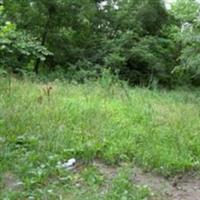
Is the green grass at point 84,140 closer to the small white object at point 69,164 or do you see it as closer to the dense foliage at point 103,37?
the small white object at point 69,164

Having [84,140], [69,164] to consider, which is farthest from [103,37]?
[69,164]

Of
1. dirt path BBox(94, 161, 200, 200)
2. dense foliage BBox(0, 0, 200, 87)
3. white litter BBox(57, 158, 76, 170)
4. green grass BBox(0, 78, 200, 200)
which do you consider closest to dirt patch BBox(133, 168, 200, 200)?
dirt path BBox(94, 161, 200, 200)

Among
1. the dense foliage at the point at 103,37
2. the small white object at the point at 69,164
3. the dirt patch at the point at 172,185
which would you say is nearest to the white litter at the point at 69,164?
the small white object at the point at 69,164

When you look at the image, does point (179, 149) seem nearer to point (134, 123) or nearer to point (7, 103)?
point (134, 123)

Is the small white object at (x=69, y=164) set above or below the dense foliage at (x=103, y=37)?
below

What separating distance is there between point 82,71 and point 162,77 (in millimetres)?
2309

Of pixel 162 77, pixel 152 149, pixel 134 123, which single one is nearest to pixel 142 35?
pixel 162 77

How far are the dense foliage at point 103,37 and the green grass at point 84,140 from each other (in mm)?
4700

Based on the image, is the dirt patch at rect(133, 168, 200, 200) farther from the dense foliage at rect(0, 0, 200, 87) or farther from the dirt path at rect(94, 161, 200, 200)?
the dense foliage at rect(0, 0, 200, 87)

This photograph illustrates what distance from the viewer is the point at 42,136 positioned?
4.48 metres

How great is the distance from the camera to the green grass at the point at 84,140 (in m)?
3.65

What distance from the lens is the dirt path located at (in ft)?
12.4

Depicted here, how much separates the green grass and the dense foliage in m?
4.70

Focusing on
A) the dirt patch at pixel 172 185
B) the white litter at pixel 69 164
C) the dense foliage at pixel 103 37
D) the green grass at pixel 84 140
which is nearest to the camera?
the green grass at pixel 84 140
